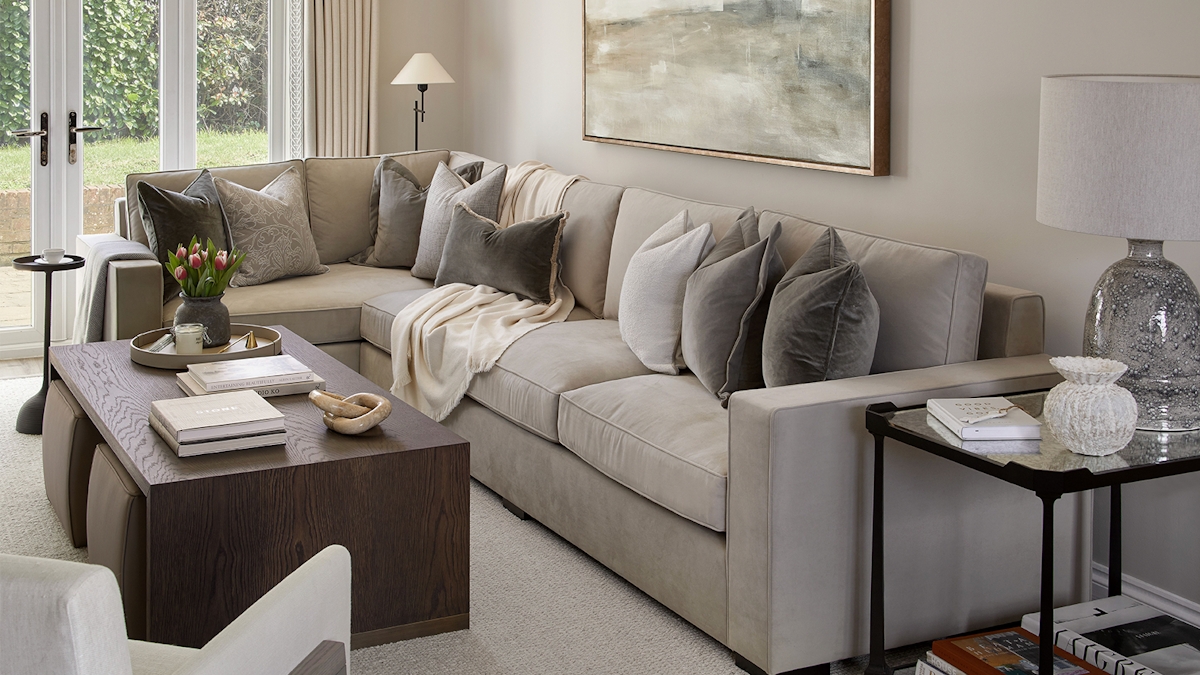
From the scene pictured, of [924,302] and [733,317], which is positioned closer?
[924,302]

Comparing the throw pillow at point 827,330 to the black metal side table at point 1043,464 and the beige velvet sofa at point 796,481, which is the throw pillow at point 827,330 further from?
the black metal side table at point 1043,464

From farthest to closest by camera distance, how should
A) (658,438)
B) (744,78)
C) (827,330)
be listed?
(744,78) → (658,438) → (827,330)

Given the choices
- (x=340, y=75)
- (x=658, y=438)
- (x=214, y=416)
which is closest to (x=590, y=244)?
(x=658, y=438)

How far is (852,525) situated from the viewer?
8.06 feet

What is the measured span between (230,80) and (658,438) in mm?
3901

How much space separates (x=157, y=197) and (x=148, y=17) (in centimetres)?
158

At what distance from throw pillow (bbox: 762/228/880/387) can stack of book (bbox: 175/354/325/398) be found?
1204 millimetres

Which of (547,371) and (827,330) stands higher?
(827,330)

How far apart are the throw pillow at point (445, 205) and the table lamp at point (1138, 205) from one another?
8.81 ft

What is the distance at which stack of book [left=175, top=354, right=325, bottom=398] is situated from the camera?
292cm

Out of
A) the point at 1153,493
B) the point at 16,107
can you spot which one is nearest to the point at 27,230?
the point at 16,107

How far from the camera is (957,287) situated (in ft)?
8.87

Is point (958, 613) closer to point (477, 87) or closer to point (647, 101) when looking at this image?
point (647, 101)

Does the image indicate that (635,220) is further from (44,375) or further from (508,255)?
(44,375)
